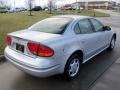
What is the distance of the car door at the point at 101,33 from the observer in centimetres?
549

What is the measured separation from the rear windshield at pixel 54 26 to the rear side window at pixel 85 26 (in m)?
0.34

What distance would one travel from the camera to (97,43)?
5453 mm

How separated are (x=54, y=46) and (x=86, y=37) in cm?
129

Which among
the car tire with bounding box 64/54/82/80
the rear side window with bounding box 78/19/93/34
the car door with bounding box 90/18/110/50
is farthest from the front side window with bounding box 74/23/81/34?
the car door with bounding box 90/18/110/50

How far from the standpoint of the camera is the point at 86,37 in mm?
4723

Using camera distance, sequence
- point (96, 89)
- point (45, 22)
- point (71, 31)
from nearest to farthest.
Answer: point (96, 89) < point (71, 31) < point (45, 22)

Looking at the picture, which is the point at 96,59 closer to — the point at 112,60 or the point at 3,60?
the point at 112,60

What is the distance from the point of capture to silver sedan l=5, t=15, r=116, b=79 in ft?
12.1

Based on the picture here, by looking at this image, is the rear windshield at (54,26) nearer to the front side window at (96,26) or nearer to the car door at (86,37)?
the car door at (86,37)

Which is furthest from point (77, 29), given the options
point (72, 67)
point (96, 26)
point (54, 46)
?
point (96, 26)

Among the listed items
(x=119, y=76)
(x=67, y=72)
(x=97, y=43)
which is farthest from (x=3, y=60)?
(x=119, y=76)

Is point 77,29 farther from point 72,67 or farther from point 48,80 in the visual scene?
point 48,80

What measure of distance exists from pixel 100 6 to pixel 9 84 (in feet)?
398

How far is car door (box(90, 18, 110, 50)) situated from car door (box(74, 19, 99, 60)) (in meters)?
0.24
